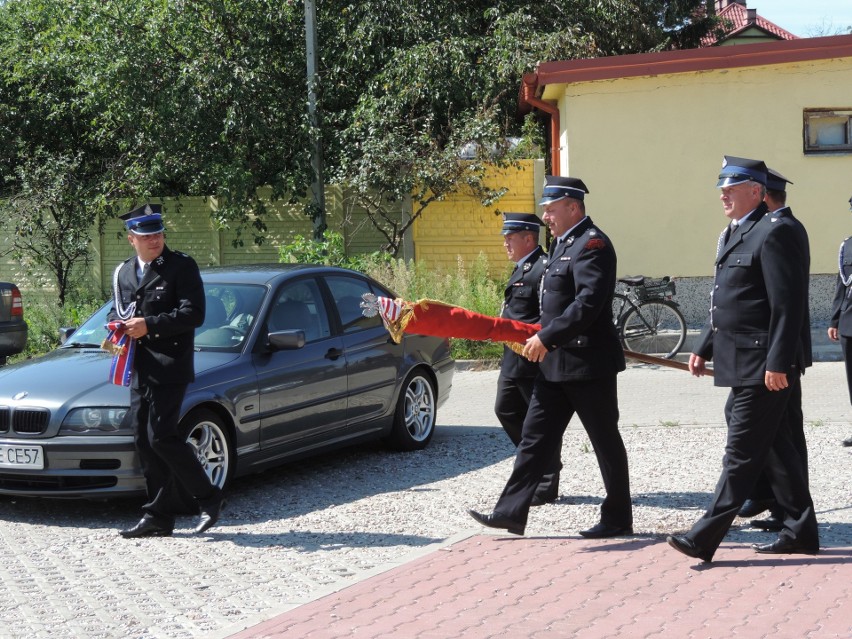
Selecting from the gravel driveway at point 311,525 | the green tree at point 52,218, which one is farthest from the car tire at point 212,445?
the green tree at point 52,218

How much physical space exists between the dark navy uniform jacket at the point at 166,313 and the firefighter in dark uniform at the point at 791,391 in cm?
318

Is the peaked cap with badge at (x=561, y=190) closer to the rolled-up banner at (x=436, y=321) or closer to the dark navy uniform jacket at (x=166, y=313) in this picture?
the rolled-up banner at (x=436, y=321)

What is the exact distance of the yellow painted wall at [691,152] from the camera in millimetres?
16062

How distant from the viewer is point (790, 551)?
5895 millimetres

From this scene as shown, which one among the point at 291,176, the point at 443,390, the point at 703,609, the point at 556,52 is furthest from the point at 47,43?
the point at 703,609

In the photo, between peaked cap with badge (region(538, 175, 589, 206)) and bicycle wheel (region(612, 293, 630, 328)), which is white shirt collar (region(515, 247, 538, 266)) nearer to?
peaked cap with badge (region(538, 175, 589, 206))

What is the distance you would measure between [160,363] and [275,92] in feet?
45.4

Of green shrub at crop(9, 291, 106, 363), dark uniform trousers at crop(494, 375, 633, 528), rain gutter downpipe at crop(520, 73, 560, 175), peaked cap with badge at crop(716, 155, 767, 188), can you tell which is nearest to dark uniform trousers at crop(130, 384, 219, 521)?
dark uniform trousers at crop(494, 375, 633, 528)

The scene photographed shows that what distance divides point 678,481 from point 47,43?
52.8 ft

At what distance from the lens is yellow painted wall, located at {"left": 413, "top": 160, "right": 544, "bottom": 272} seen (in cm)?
1878

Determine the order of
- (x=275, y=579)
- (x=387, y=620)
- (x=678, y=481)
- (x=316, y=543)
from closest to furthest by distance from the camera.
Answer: (x=387, y=620), (x=275, y=579), (x=316, y=543), (x=678, y=481)

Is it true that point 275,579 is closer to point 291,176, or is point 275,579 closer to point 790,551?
point 790,551

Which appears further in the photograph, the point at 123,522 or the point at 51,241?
the point at 51,241

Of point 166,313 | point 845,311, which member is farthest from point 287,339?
point 845,311
